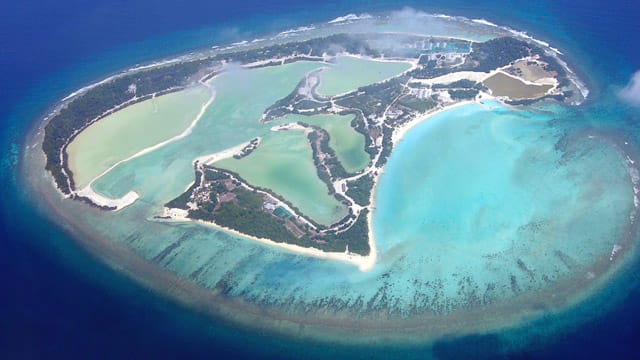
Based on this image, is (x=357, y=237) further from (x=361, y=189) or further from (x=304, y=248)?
(x=361, y=189)

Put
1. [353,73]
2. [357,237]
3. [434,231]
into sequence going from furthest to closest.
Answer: [353,73] < [434,231] < [357,237]

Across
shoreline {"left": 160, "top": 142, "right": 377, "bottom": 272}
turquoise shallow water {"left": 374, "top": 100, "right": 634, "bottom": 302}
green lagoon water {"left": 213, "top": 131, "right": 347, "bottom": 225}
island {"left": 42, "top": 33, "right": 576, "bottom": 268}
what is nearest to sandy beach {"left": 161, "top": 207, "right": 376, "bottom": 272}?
shoreline {"left": 160, "top": 142, "right": 377, "bottom": 272}

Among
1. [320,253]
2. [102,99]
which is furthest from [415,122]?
[102,99]

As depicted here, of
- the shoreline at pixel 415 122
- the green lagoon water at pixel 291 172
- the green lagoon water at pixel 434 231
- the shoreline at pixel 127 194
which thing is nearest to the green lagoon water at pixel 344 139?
the green lagoon water at pixel 434 231

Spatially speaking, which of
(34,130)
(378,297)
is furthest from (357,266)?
(34,130)

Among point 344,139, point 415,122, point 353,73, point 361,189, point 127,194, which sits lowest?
point 127,194

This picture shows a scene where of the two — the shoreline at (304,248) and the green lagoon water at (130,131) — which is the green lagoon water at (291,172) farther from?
the green lagoon water at (130,131)

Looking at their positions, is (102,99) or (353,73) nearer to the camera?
(102,99)
